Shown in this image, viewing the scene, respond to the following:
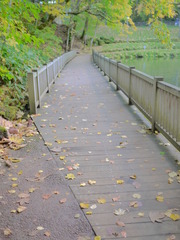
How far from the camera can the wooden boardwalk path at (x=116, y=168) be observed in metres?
3.04

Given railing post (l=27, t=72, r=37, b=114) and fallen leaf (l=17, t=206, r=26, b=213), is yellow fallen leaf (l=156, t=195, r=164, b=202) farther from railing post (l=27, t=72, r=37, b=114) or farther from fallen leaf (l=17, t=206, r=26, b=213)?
railing post (l=27, t=72, r=37, b=114)

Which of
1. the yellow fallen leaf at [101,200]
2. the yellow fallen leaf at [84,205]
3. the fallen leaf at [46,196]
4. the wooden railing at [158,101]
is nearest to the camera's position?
the yellow fallen leaf at [84,205]

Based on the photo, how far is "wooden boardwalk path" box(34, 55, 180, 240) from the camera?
3.04 meters

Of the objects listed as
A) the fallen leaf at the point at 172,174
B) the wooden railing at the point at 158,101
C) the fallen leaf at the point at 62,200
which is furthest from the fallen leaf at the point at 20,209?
the wooden railing at the point at 158,101

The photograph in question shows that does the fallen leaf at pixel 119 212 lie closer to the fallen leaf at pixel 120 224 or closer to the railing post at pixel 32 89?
the fallen leaf at pixel 120 224

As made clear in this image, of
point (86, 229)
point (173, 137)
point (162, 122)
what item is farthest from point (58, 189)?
point (162, 122)

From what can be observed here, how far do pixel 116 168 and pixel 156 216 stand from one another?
1.37m

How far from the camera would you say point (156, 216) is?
313 centimetres

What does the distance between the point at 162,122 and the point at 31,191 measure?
3.00 metres

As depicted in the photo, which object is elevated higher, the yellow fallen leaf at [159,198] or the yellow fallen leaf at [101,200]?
the yellow fallen leaf at [159,198]

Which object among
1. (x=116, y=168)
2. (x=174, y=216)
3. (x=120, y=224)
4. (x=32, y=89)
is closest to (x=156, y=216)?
(x=174, y=216)

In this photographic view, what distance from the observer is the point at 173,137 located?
4887 mm

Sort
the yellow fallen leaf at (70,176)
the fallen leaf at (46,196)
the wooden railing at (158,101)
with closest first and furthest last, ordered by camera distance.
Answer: the fallen leaf at (46,196)
the yellow fallen leaf at (70,176)
the wooden railing at (158,101)

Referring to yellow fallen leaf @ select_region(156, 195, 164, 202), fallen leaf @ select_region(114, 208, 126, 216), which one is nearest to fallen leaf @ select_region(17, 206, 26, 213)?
fallen leaf @ select_region(114, 208, 126, 216)
